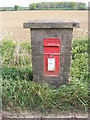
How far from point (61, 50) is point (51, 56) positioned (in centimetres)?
21

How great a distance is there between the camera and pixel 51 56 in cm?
345

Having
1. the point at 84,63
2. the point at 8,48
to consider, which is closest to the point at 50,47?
the point at 84,63

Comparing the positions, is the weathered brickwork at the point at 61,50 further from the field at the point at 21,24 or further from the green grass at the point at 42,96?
the field at the point at 21,24

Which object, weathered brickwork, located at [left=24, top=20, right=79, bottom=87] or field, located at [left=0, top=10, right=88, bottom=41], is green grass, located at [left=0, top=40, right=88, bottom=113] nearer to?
weathered brickwork, located at [left=24, top=20, right=79, bottom=87]

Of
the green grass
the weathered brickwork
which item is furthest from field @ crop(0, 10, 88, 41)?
the green grass

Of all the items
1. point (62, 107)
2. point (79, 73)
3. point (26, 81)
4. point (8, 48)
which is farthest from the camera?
point (8, 48)

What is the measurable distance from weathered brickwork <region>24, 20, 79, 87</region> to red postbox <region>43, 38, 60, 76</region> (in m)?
0.06

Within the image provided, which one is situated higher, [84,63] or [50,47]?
[50,47]

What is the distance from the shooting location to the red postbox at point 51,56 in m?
3.35

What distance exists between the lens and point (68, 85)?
3650mm

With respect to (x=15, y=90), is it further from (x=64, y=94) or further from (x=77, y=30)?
(x=77, y=30)

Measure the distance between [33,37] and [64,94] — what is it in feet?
3.67

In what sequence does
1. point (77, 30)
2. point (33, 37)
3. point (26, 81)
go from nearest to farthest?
point (33, 37) → point (26, 81) → point (77, 30)

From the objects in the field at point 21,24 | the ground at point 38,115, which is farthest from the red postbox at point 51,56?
the field at point 21,24
